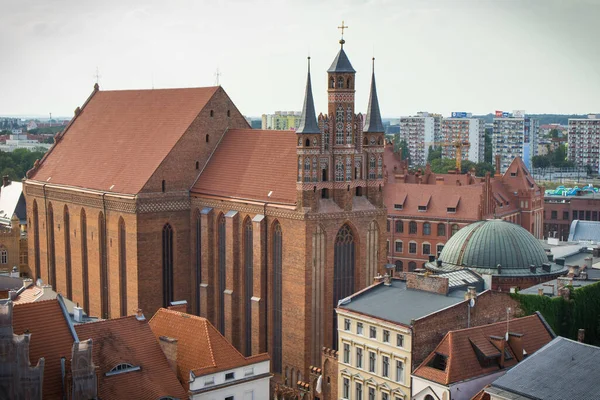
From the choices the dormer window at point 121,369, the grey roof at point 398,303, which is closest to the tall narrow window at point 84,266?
the grey roof at point 398,303

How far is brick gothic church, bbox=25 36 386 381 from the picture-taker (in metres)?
68.3

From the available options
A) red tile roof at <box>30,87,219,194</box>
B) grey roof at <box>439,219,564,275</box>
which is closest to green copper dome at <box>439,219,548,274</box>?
grey roof at <box>439,219,564,275</box>

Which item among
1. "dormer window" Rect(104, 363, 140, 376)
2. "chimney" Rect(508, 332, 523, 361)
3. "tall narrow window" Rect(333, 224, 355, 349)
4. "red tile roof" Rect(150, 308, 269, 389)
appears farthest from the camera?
"tall narrow window" Rect(333, 224, 355, 349)

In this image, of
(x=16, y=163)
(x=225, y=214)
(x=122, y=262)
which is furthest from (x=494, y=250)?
(x=16, y=163)

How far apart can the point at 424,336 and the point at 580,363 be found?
9.68 m

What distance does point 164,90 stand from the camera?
3420 inches

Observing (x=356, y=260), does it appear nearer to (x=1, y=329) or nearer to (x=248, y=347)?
(x=248, y=347)

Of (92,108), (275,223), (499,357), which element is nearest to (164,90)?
(92,108)

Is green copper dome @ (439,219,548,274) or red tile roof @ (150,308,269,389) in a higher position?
green copper dome @ (439,219,548,274)

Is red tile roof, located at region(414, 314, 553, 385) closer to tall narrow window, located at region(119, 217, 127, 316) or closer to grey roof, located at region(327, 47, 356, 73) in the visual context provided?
grey roof, located at region(327, 47, 356, 73)

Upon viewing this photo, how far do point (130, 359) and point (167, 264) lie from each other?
1143 inches

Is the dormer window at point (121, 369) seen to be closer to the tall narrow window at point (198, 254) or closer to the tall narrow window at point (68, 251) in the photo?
the tall narrow window at point (198, 254)

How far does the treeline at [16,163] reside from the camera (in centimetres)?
18000

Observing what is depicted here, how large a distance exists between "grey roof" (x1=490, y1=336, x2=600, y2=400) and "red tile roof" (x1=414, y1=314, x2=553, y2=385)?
9.71 feet
